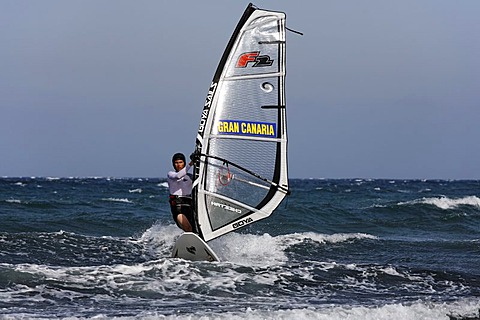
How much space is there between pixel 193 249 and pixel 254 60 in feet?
7.64

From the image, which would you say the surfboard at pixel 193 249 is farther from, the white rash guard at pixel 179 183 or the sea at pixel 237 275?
the white rash guard at pixel 179 183

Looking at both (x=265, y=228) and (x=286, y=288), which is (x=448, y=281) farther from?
(x=265, y=228)

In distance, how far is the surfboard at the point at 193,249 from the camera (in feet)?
28.7

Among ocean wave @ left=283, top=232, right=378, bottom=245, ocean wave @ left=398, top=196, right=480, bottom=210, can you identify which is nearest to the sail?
ocean wave @ left=283, top=232, right=378, bottom=245

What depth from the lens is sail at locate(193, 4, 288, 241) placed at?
27.7 ft

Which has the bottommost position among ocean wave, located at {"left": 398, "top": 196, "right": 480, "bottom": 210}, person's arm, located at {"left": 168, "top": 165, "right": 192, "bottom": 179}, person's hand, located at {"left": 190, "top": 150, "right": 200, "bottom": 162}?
ocean wave, located at {"left": 398, "top": 196, "right": 480, "bottom": 210}

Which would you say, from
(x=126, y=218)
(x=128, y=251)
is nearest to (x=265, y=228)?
(x=126, y=218)

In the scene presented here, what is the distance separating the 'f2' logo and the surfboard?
2.05 meters

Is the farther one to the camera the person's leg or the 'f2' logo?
the person's leg

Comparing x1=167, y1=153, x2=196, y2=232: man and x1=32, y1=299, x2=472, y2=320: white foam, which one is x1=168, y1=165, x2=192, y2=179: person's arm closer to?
x1=167, y1=153, x2=196, y2=232: man

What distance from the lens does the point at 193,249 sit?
29.0 ft

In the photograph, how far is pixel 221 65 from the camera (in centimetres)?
848

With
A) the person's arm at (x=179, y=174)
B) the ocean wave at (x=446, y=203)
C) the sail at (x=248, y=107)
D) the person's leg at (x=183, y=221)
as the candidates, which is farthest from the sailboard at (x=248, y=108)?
the ocean wave at (x=446, y=203)

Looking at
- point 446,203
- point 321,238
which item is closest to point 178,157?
point 321,238
